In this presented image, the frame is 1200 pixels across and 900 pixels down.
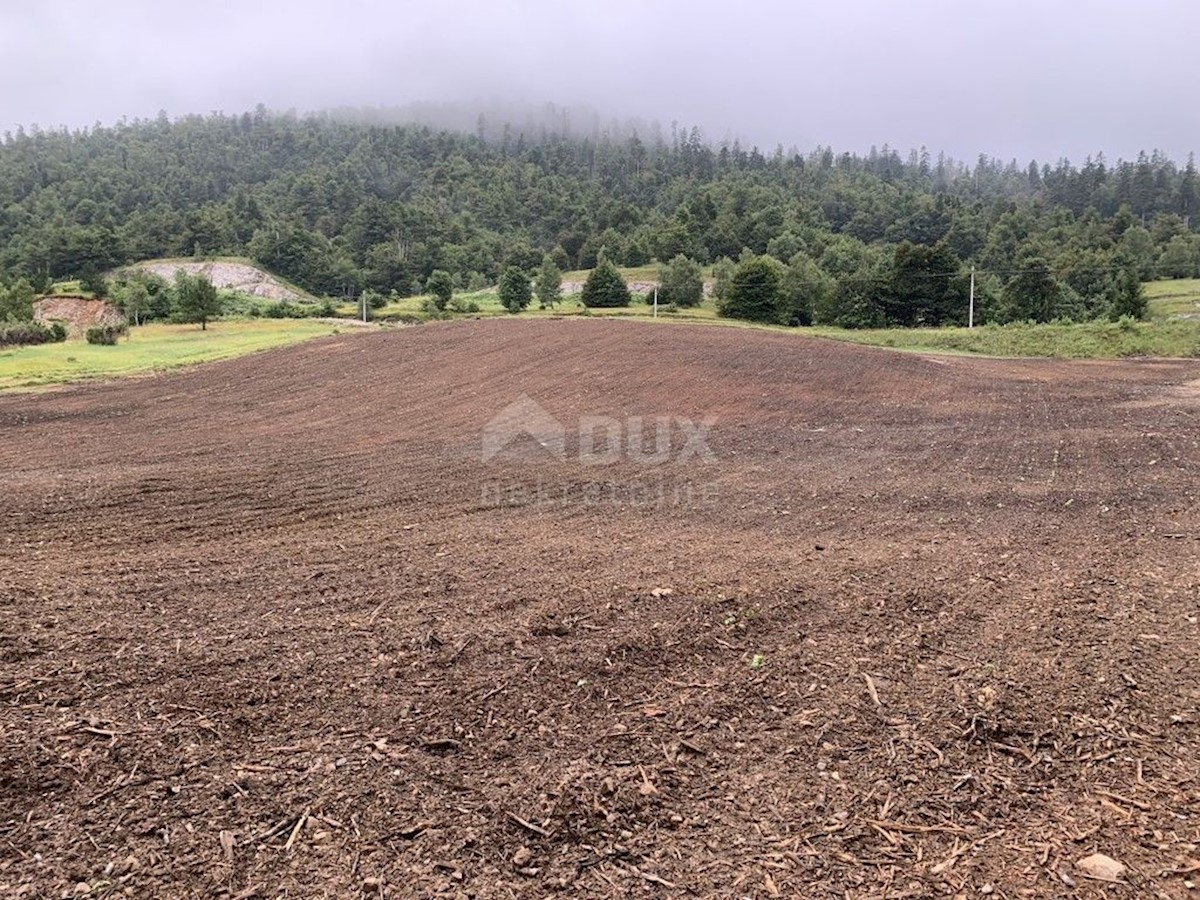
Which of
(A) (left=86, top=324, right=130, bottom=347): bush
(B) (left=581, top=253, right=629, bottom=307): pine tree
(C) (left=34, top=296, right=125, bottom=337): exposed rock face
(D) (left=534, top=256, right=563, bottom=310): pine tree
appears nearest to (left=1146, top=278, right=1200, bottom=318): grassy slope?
(B) (left=581, top=253, right=629, bottom=307): pine tree

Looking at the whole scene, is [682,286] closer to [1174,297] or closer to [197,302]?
[197,302]

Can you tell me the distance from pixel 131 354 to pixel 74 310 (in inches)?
1955

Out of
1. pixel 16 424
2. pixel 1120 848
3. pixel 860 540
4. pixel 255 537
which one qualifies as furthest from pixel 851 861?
A: pixel 16 424

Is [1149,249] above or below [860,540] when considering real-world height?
above

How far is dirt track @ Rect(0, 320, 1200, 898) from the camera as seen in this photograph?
305 cm

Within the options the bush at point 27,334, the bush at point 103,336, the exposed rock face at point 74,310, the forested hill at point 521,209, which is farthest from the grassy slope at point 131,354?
the forested hill at point 521,209

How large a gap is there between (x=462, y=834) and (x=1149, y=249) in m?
103

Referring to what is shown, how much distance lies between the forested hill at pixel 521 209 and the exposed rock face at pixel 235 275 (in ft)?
19.1

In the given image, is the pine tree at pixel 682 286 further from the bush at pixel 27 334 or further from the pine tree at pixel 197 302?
the bush at pixel 27 334

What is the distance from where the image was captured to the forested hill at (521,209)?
9131 cm

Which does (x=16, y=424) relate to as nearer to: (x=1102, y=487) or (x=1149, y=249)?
(x=1102, y=487)

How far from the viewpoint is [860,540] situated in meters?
7.35

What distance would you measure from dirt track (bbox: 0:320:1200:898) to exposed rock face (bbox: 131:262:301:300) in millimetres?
90145

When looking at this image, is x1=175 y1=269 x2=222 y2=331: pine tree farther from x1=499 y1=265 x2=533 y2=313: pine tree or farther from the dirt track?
the dirt track
